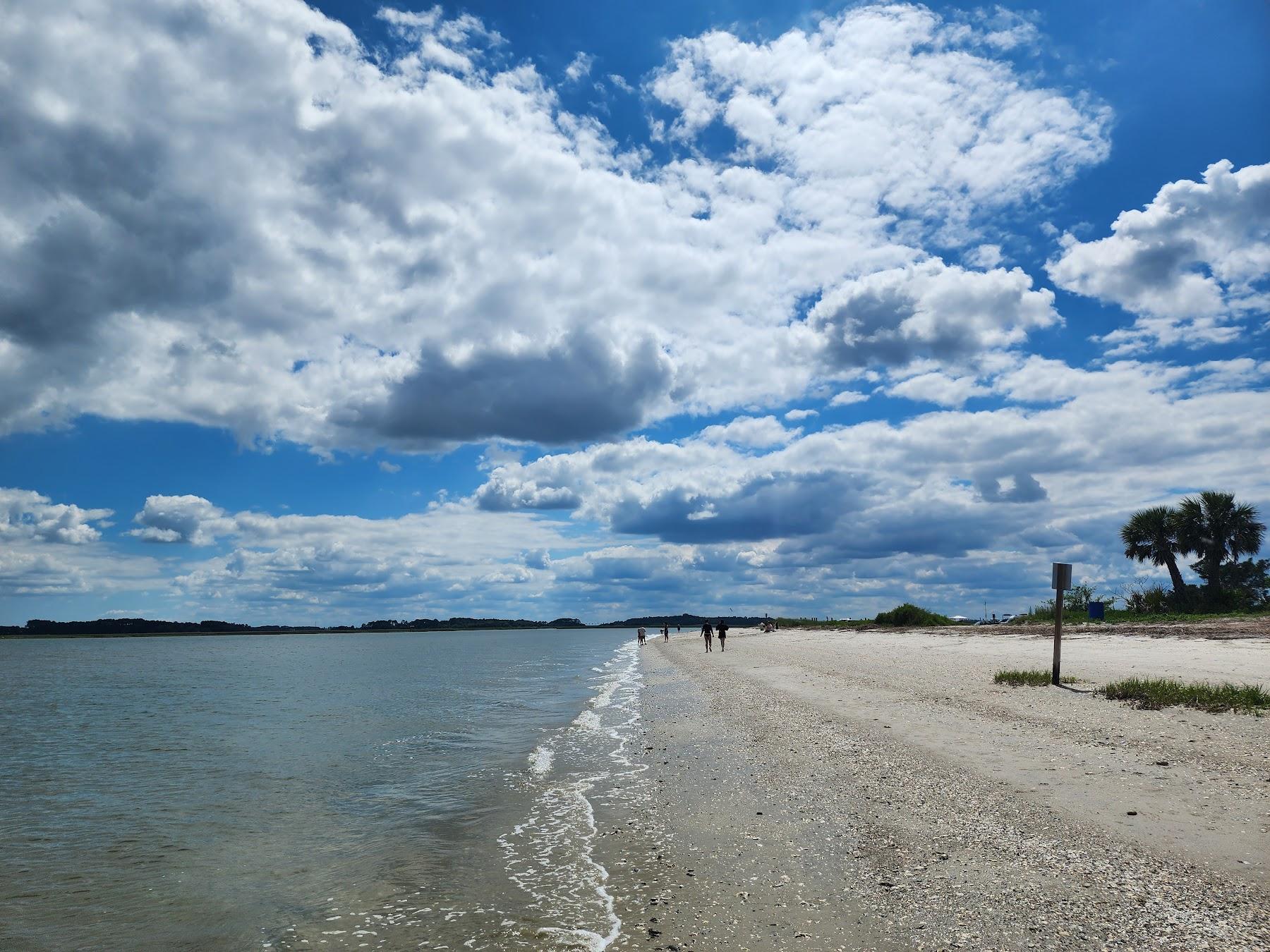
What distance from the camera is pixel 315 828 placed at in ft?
37.6

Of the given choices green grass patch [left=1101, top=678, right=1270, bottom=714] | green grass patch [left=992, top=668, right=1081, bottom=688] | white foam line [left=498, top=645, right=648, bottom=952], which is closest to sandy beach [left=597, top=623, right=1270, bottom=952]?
white foam line [left=498, top=645, right=648, bottom=952]

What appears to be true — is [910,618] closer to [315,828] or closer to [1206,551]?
[1206,551]

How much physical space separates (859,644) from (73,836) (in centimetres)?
4801

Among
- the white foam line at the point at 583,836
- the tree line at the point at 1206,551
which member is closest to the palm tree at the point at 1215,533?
the tree line at the point at 1206,551

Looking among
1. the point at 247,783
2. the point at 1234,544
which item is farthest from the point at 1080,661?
the point at 1234,544

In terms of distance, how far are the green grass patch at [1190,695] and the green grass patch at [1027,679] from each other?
2.41 m

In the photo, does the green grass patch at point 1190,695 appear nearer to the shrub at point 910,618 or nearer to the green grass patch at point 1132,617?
the green grass patch at point 1132,617

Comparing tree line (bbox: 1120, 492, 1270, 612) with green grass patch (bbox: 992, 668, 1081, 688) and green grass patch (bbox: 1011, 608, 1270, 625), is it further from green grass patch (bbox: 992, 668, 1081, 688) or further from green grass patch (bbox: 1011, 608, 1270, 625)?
green grass patch (bbox: 992, 668, 1081, 688)

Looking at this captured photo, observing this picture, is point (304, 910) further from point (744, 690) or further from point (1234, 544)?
point (1234, 544)

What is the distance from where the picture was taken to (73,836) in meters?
11.8

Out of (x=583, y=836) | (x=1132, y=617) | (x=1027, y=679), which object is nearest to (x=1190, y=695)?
(x=1027, y=679)

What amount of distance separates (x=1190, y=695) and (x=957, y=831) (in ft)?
32.7

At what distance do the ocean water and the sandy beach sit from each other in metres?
1.08

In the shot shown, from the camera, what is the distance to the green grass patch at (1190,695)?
13641 millimetres
